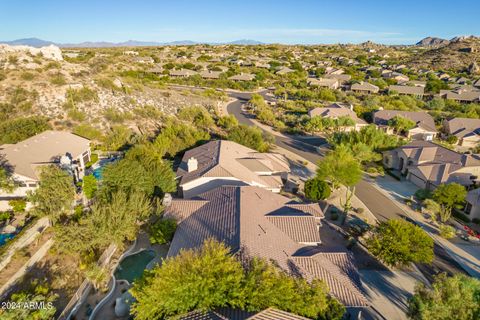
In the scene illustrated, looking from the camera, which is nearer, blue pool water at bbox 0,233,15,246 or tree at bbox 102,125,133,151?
blue pool water at bbox 0,233,15,246

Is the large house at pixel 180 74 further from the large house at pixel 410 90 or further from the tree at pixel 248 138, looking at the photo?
the tree at pixel 248 138

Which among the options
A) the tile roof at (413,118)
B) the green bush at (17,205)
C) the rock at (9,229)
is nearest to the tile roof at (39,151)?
the green bush at (17,205)

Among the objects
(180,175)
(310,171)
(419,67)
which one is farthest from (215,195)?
(419,67)

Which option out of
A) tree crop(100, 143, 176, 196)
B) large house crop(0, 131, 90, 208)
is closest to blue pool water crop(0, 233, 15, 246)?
large house crop(0, 131, 90, 208)

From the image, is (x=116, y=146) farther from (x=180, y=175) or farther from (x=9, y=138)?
(x=180, y=175)

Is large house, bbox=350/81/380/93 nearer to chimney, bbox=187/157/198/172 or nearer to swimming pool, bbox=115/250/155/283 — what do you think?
chimney, bbox=187/157/198/172

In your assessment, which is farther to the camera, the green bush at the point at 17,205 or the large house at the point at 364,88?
the large house at the point at 364,88
